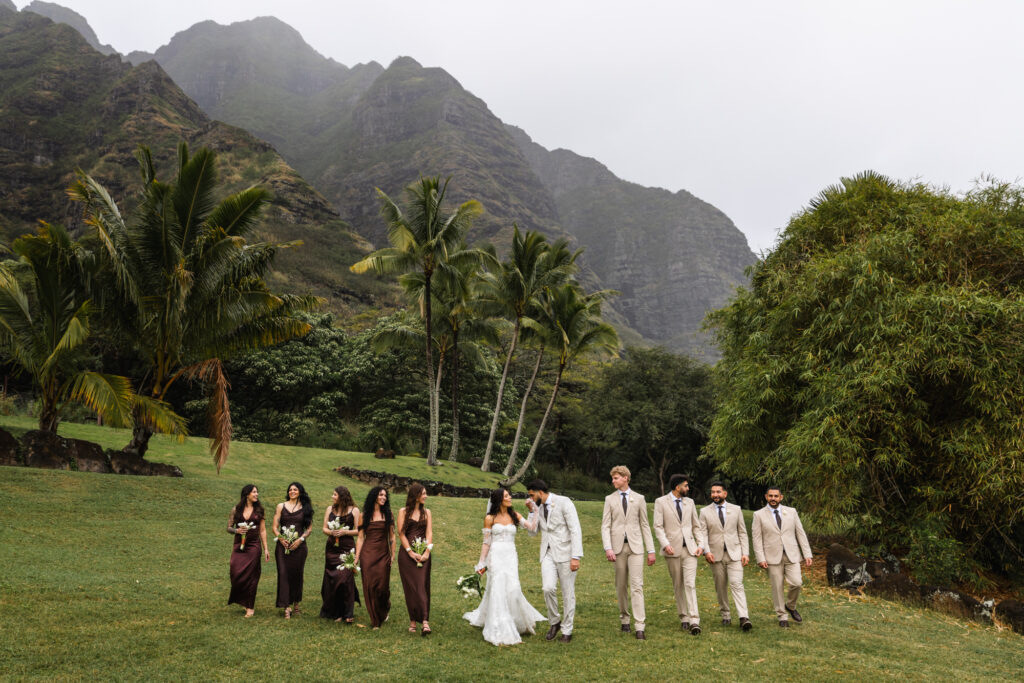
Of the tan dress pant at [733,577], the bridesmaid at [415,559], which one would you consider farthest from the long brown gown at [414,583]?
the tan dress pant at [733,577]

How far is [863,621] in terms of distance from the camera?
9773mm

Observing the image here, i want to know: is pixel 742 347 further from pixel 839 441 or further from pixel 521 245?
pixel 521 245

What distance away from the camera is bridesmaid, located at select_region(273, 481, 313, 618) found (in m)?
8.17

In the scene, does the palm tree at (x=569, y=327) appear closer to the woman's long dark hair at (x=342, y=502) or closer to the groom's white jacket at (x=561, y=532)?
the woman's long dark hair at (x=342, y=502)

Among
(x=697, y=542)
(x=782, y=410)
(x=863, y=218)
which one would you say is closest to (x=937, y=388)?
(x=782, y=410)

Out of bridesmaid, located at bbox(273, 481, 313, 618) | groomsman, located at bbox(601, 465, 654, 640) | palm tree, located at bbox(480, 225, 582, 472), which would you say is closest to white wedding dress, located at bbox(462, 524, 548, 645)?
groomsman, located at bbox(601, 465, 654, 640)

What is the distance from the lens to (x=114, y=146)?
299 feet

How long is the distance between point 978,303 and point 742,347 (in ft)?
25.1

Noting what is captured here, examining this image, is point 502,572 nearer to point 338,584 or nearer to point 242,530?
point 338,584

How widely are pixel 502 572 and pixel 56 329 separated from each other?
1266 centimetres

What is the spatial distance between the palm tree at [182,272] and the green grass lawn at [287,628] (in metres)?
3.03

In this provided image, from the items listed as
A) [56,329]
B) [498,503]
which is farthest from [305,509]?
[56,329]

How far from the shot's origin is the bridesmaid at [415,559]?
7559 millimetres

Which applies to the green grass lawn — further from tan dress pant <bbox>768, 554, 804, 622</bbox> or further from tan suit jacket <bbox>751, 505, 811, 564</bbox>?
tan suit jacket <bbox>751, 505, 811, 564</bbox>
